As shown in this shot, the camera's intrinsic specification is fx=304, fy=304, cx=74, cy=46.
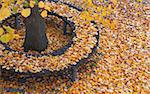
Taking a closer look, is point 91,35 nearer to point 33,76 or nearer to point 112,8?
point 33,76

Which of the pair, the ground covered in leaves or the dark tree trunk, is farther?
the dark tree trunk

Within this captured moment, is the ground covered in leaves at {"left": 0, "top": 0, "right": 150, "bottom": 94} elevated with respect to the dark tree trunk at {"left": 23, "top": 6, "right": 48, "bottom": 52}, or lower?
lower

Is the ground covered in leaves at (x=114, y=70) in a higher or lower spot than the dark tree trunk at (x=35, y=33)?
lower

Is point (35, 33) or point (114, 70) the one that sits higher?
point (35, 33)

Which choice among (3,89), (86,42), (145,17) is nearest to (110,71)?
(86,42)

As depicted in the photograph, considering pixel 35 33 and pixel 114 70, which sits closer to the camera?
pixel 35 33
